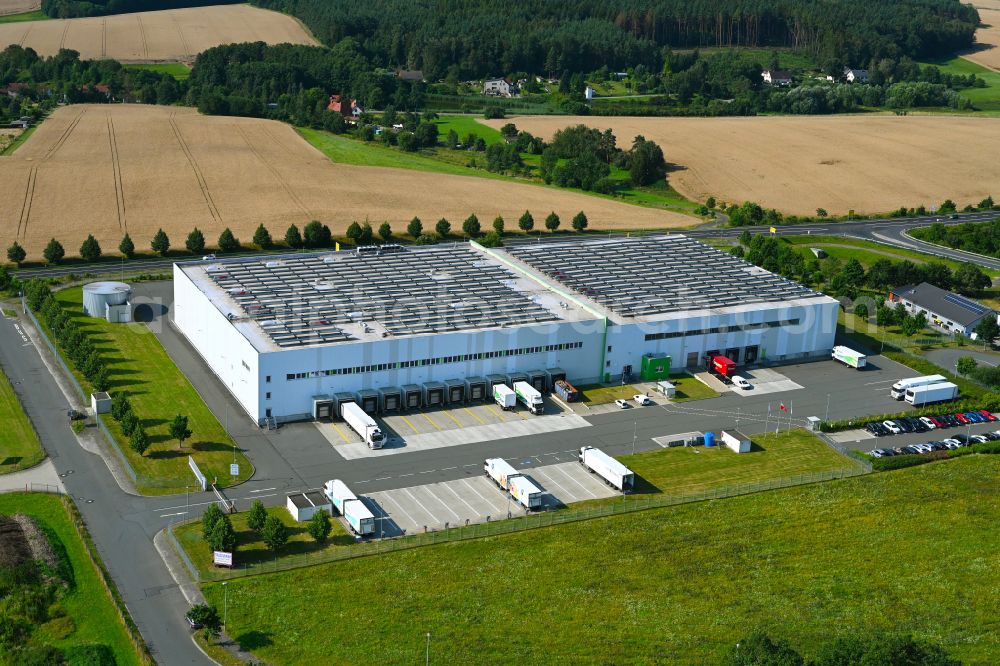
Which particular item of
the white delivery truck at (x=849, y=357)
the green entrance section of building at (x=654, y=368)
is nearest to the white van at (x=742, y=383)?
the green entrance section of building at (x=654, y=368)

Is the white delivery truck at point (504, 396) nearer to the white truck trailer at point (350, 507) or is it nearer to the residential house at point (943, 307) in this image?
the white truck trailer at point (350, 507)

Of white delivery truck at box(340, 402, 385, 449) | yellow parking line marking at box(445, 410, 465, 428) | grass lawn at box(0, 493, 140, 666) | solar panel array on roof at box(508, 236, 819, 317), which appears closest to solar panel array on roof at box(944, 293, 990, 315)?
solar panel array on roof at box(508, 236, 819, 317)

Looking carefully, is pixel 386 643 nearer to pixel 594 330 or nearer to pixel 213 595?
pixel 213 595

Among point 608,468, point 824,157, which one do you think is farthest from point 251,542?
point 824,157

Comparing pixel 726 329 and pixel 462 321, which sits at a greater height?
pixel 462 321

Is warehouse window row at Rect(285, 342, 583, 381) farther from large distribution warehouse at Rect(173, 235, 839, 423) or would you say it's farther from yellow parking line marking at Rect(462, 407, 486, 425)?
yellow parking line marking at Rect(462, 407, 486, 425)

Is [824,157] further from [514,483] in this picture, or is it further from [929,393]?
[514,483]

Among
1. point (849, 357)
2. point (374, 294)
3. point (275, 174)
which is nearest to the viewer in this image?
point (374, 294)

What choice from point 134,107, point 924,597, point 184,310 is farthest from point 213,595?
point 134,107
